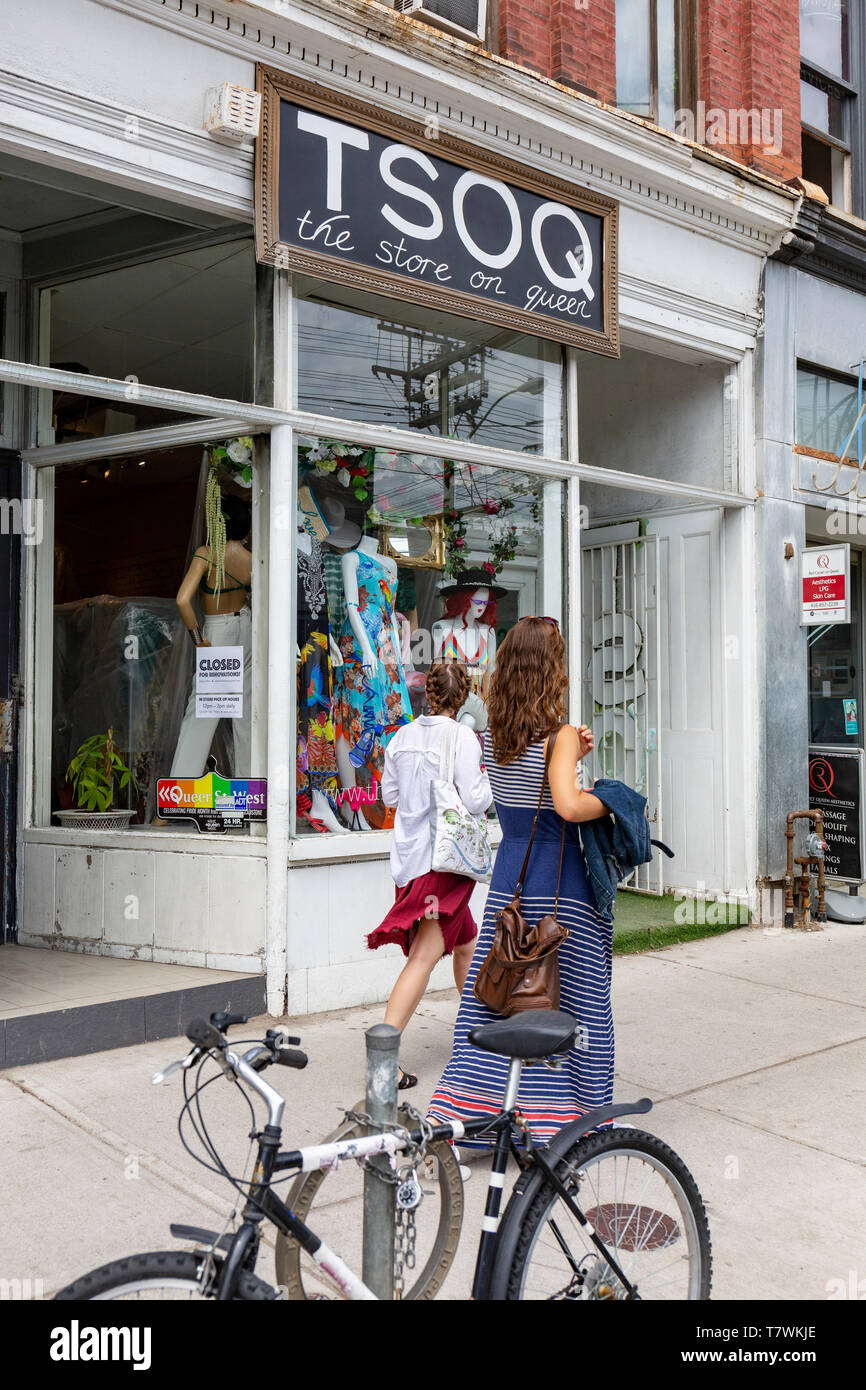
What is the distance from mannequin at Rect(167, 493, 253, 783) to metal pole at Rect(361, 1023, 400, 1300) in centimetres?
393

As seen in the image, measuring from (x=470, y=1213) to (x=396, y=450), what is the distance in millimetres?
4296

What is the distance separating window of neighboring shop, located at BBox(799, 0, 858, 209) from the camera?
966 cm

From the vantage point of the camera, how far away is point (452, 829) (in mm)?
4797

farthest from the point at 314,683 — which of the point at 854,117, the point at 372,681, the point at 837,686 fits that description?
the point at 854,117

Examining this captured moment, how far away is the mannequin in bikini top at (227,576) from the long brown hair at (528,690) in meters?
2.67

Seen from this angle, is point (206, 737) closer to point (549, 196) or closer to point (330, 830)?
point (330, 830)

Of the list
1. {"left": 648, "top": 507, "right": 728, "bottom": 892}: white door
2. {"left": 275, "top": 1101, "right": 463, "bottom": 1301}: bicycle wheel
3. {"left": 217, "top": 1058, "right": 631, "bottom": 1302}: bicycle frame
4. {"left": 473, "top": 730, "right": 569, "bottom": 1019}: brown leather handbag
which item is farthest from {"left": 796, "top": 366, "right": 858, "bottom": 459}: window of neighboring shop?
{"left": 217, "top": 1058, "right": 631, "bottom": 1302}: bicycle frame

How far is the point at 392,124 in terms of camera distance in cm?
625

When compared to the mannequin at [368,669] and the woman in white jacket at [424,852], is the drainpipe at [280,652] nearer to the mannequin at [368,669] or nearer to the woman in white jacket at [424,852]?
the mannequin at [368,669]

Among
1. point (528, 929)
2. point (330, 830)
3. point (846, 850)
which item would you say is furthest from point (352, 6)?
point (846, 850)

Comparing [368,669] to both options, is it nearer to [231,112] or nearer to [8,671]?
[8,671]

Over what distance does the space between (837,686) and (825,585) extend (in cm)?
302

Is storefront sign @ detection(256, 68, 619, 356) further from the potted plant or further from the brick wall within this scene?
the potted plant

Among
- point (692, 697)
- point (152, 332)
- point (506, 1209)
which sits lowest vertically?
point (506, 1209)
